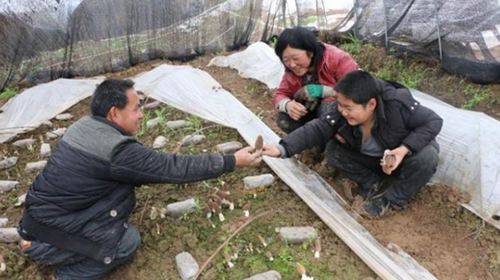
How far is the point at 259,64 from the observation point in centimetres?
569

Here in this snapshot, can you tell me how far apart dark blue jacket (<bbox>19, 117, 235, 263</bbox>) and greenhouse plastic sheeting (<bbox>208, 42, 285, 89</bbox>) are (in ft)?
9.87

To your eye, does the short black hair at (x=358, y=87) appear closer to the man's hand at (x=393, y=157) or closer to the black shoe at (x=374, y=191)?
the man's hand at (x=393, y=157)

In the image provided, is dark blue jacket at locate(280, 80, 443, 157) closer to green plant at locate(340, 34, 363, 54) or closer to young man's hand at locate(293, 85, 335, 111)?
young man's hand at locate(293, 85, 335, 111)

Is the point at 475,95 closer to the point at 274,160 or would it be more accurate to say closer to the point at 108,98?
the point at 274,160

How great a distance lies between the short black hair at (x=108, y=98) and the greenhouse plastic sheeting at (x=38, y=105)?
103 inches

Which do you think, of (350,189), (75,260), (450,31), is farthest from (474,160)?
(75,260)

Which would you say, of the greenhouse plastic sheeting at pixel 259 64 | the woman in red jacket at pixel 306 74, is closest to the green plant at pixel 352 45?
the greenhouse plastic sheeting at pixel 259 64

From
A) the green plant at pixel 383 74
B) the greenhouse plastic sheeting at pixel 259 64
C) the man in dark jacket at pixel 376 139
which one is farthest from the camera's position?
the greenhouse plastic sheeting at pixel 259 64

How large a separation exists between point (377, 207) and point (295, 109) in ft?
3.38

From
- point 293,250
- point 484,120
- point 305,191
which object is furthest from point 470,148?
point 293,250

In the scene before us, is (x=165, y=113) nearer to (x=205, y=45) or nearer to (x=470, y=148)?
(x=205, y=45)

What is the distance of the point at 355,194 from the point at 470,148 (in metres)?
0.89

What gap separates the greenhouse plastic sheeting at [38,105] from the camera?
453 cm

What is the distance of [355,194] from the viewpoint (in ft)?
10.2
